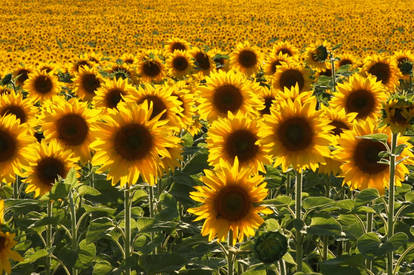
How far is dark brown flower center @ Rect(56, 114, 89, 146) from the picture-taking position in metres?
4.06

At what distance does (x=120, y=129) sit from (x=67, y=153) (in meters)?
0.87

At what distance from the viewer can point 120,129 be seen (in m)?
3.18

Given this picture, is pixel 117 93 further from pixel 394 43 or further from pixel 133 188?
pixel 394 43

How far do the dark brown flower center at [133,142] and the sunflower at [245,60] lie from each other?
14.1ft

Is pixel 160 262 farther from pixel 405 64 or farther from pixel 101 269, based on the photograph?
pixel 405 64

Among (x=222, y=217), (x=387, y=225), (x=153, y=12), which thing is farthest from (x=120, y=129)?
(x=153, y=12)

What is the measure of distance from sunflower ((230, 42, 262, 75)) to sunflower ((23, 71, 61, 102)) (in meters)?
2.28

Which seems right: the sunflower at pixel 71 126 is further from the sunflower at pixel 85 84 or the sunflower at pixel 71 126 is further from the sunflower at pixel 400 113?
the sunflower at pixel 85 84

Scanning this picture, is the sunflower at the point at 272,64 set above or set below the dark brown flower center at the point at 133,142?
above

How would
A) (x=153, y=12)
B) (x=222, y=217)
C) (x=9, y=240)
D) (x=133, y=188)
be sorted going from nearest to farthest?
(x=9, y=240) < (x=222, y=217) < (x=133, y=188) < (x=153, y=12)

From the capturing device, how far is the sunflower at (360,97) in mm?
4605

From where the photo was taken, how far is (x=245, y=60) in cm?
735

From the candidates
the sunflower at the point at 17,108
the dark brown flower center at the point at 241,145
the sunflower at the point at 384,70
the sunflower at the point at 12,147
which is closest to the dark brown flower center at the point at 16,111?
the sunflower at the point at 17,108

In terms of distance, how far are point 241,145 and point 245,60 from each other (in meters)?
3.91
